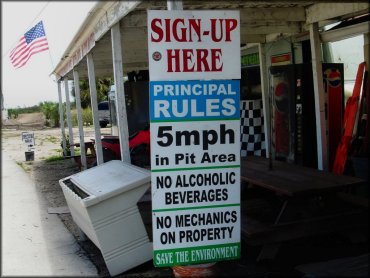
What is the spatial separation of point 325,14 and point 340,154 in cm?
191

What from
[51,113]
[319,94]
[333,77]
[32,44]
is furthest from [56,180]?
[51,113]

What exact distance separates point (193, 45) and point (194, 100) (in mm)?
439

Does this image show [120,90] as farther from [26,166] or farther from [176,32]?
[26,166]

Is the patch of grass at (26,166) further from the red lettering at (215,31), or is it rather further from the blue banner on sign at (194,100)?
the red lettering at (215,31)

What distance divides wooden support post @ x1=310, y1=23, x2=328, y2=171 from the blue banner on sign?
312 cm

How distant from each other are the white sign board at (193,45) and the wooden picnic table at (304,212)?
4.84ft

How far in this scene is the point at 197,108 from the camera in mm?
3676

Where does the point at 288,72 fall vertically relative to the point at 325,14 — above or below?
below

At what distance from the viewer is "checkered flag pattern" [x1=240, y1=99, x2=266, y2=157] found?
27.7ft

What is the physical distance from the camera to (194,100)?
366cm

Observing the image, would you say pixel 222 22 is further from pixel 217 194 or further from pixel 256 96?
pixel 256 96

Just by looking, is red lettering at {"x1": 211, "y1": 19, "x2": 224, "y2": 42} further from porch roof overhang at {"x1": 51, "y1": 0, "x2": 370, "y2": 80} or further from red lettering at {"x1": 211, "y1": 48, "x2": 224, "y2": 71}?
porch roof overhang at {"x1": 51, "y1": 0, "x2": 370, "y2": 80}

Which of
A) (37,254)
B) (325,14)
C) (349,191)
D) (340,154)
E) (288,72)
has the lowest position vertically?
(37,254)

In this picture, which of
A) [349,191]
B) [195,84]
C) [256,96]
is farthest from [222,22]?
[256,96]
